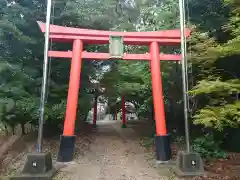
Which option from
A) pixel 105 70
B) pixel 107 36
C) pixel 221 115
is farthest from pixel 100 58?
pixel 221 115

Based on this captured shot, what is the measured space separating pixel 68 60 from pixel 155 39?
3672 mm

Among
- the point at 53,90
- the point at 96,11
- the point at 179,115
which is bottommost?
the point at 179,115

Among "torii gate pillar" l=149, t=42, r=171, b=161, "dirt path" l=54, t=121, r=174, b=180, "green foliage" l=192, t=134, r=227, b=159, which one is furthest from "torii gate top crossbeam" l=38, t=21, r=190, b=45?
"dirt path" l=54, t=121, r=174, b=180

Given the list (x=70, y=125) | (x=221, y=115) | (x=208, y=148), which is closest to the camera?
(x=221, y=115)

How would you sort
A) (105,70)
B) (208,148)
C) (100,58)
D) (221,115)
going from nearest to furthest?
(221,115) < (208,148) < (100,58) < (105,70)

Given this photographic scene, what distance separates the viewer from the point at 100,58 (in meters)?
8.30

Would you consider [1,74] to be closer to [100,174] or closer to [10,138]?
[10,138]

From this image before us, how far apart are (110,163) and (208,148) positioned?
3.07 metres

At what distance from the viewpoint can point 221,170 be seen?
673cm

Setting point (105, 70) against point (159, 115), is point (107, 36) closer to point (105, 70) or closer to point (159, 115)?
point (159, 115)

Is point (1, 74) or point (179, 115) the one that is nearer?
point (1, 74)

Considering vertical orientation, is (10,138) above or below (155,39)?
below

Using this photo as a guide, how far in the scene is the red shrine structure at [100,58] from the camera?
7.76 metres

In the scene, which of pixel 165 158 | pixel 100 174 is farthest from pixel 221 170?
pixel 100 174
